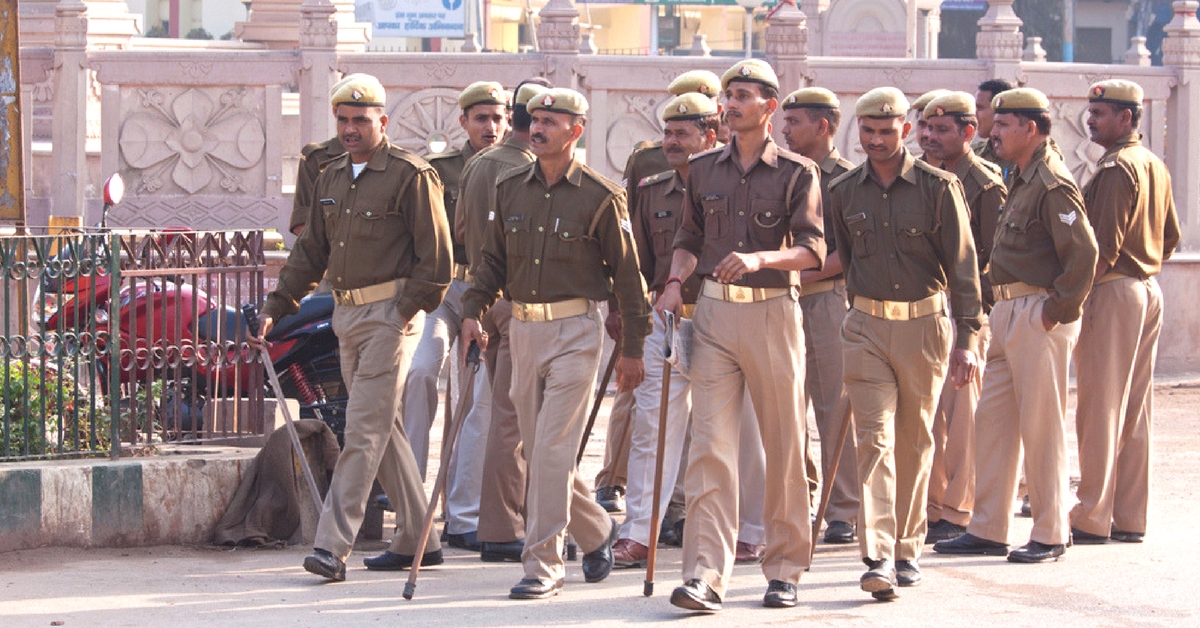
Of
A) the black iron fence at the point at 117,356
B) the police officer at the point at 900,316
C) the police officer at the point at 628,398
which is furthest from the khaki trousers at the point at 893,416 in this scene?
the black iron fence at the point at 117,356

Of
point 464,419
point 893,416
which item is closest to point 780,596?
point 893,416

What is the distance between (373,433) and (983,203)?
3.02 metres

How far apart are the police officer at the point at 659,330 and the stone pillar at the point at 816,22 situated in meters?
28.3

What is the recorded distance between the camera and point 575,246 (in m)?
6.95

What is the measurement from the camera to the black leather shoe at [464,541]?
8.13 metres

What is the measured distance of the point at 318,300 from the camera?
9539 mm

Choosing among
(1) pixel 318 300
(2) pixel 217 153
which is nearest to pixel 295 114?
(2) pixel 217 153

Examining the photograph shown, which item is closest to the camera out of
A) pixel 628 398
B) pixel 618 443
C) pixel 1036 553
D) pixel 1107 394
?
pixel 1036 553

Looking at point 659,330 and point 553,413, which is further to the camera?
point 659,330

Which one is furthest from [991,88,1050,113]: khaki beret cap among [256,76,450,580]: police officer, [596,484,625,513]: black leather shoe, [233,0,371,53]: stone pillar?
[233,0,371,53]: stone pillar

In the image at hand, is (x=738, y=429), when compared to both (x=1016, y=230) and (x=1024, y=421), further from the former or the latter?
(x=1016, y=230)

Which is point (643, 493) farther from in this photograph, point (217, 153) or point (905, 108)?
point (217, 153)

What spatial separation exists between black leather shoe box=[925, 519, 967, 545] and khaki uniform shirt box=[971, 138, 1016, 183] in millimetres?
1848

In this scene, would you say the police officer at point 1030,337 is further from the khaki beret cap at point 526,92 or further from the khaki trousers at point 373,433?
the khaki trousers at point 373,433
